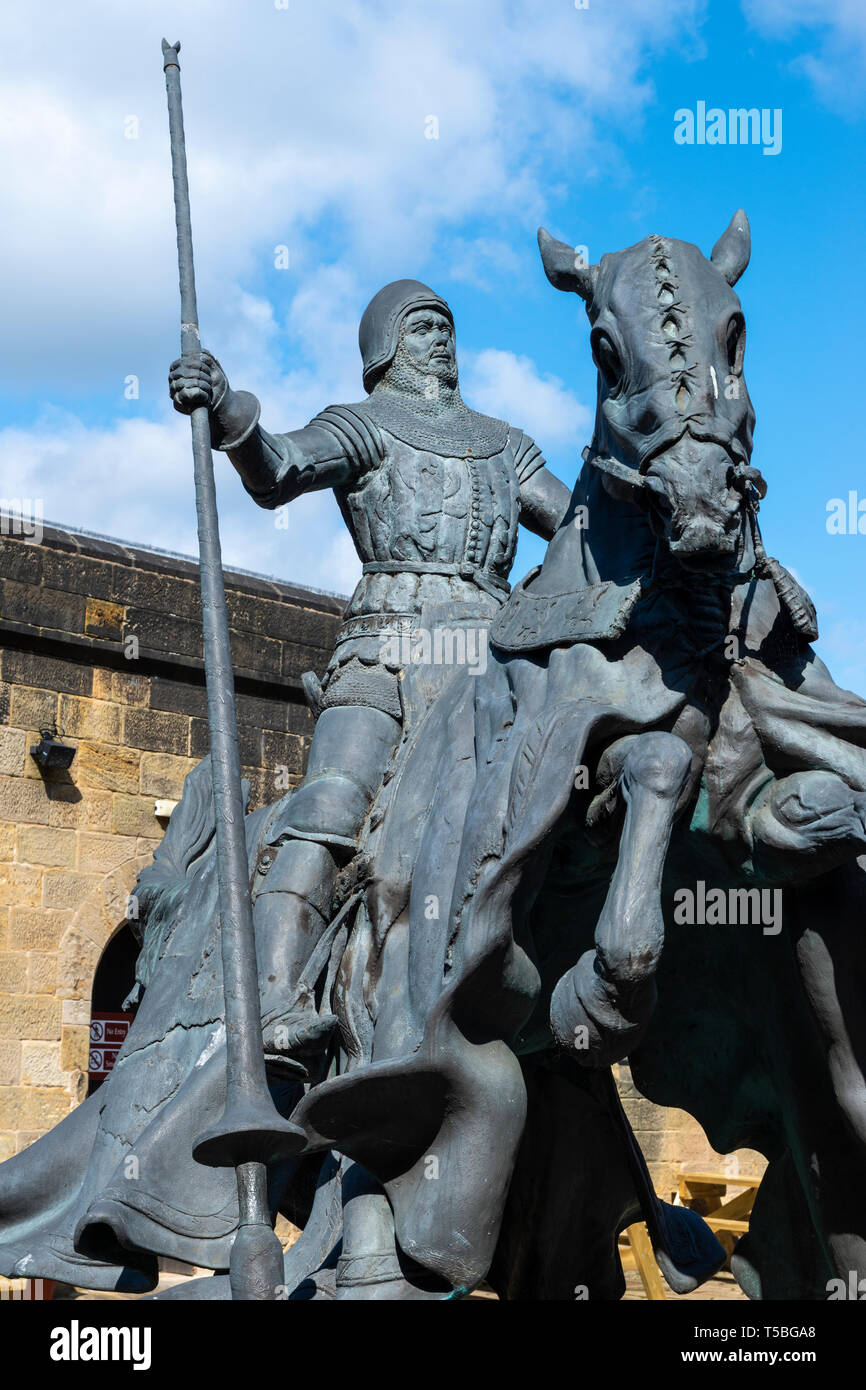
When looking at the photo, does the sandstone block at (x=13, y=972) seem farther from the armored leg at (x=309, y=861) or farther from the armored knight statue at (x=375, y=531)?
the armored leg at (x=309, y=861)

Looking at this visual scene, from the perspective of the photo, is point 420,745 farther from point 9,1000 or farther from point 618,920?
point 9,1000

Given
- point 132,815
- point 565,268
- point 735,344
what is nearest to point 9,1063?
point 132,815

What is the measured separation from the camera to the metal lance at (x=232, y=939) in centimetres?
346

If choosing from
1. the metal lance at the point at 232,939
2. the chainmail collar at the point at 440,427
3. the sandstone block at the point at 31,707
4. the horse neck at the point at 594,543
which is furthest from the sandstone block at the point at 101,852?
the horse neck at the point at 594,543

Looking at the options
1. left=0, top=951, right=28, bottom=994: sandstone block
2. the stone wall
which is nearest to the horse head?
the stone wall

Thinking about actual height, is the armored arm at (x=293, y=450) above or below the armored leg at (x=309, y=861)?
above

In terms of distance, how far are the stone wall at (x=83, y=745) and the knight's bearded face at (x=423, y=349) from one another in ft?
18.6

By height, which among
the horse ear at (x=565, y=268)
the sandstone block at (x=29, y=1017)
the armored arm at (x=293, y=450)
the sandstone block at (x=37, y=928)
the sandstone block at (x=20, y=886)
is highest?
the horse ear at (x=565, y=268)

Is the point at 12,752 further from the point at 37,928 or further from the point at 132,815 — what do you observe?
the point at 37,928

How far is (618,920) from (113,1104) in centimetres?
185

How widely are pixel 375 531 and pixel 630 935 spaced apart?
1.73m

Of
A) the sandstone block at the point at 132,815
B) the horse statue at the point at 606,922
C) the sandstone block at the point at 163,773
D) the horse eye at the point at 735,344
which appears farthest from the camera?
the sandstone block at the point at 163,773

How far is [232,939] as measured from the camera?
3.79 meters
